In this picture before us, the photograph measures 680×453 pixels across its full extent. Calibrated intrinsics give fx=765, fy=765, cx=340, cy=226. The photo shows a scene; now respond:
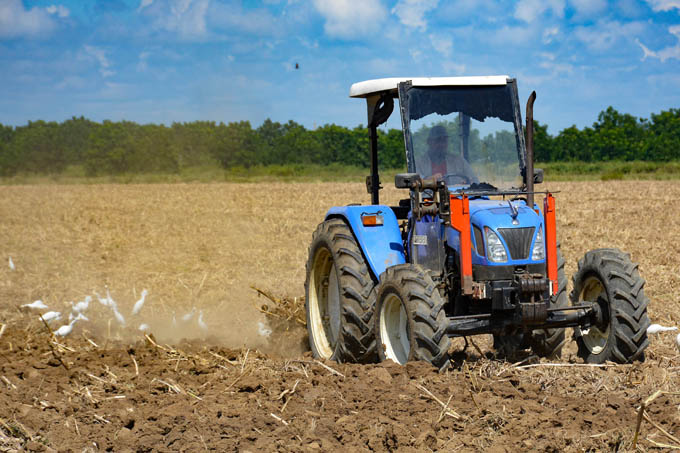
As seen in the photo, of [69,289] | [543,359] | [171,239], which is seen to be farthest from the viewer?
[171,239]

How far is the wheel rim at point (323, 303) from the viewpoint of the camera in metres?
7.45

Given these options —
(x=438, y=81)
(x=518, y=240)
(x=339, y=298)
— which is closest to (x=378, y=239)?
(x=339, y=298)

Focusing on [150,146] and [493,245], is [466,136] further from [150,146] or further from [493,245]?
[150,146]

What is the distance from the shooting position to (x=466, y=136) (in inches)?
261

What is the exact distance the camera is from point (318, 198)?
A: 26.9 m

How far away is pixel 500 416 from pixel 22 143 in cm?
3437

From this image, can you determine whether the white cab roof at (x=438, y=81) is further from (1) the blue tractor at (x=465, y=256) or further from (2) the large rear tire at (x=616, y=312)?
(2) the large rear tire at (x=616, y=312)

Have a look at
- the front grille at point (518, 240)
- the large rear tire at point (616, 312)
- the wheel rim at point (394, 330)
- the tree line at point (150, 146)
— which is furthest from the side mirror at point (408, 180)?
the tree line at point (150, 146)

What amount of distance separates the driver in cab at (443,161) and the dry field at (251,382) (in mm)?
1557

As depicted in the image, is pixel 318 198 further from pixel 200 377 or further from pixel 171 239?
pixel 200 377

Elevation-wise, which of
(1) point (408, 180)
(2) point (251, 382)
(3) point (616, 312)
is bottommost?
(2) point (251, 382)

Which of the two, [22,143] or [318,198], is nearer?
[318,198]

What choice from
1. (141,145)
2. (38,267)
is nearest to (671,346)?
(38,267)

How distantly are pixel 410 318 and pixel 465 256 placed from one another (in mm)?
708
